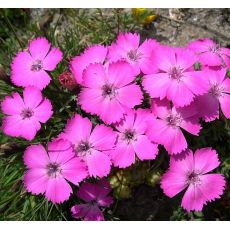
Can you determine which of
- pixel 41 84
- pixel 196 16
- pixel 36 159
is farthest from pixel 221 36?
pixel 36 159

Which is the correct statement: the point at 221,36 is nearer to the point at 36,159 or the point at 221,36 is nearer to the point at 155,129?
the point at 155,129

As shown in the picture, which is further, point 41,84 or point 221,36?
point 221,36

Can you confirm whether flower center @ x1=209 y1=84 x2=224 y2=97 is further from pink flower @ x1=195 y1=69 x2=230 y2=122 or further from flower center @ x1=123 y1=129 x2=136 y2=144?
flower center @ x1=123 y1=129 x2=136 y2=144

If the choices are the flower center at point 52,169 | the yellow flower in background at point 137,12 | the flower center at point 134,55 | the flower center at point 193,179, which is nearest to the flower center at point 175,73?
the flower center at point 134,55

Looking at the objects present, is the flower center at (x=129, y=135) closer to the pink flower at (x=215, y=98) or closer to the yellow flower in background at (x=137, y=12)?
the pink flower at (x=215, y=98)

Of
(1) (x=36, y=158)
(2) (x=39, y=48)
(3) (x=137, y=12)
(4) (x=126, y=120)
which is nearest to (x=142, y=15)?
(3) (x=137, y=12)

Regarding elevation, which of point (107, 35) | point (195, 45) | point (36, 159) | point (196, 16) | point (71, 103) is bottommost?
point (36, 159)
